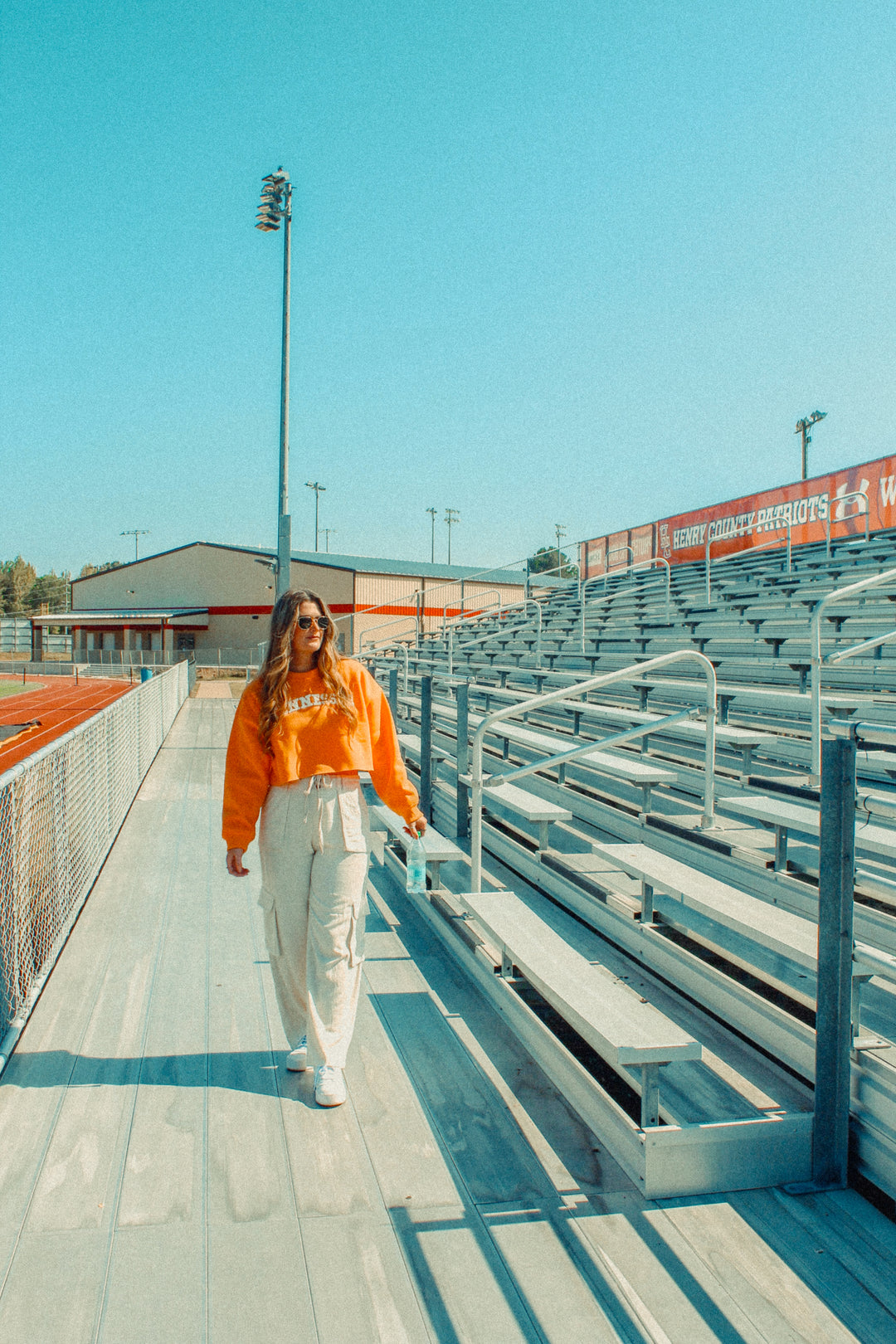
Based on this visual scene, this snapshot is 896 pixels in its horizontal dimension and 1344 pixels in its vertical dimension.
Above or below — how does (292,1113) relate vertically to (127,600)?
below

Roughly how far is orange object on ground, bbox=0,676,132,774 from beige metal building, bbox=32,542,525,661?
595cm

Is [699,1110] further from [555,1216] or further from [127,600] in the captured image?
[127,600]

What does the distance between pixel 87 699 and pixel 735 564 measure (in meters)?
21.7

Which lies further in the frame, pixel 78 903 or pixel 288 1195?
pixel 78 903

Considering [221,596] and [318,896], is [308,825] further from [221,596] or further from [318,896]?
[221,596]

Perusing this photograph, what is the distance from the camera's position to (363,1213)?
2363 mm

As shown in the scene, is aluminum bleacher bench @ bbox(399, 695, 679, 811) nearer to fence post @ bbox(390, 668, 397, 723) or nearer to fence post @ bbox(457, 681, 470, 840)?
fence post @ bbox(457, 681, 470, 840)

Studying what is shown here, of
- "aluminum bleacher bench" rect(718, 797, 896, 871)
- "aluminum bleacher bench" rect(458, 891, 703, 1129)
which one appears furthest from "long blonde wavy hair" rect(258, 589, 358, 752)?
"aluminum bleacher bench" rect(718, 797, 896, 871)

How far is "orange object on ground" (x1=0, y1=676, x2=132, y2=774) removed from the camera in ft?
56.9

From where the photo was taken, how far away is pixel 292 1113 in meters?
2.91

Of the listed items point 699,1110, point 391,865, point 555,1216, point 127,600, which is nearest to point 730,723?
point 391,865

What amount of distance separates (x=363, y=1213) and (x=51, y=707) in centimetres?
2765

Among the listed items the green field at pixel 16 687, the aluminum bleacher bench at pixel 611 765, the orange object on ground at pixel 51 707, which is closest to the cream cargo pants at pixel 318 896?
the aluminum bleacher bench at pixel 611 765

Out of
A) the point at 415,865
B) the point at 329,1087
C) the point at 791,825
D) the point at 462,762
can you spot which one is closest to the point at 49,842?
the point at 415,865
